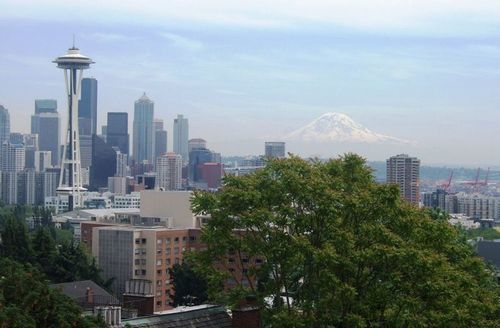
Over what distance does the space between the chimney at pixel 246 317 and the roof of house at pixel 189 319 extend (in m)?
0.83

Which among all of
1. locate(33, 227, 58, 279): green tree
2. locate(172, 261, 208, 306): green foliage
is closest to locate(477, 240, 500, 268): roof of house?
locate(172, 261, 208, 306): green foliage

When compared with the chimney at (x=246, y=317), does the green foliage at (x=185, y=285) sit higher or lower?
lower

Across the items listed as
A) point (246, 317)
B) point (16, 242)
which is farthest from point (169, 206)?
point (246, 317)

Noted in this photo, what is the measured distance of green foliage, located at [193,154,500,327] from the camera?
27375 mm

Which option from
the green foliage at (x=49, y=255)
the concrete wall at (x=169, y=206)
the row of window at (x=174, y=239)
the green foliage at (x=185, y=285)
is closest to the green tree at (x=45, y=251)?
the green foliage at (x=49, y=255)

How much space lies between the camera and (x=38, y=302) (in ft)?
73.4

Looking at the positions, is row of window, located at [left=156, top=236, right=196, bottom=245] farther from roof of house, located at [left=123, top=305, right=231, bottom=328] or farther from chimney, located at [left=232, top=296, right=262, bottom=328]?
chimney, located at [left=232, top=296, right=262, bottom=328]

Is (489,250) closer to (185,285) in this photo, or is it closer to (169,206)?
(169,206)

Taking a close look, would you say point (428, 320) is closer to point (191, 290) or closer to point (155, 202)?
point (191, 290)

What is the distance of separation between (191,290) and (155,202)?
47.6 m

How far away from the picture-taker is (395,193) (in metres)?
28.7

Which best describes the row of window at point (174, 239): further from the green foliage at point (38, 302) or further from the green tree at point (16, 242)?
the green foliage at point (38, 302)

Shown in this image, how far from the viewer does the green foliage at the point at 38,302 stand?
869 inches

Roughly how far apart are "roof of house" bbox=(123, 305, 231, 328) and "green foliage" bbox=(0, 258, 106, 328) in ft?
A: 11.9
